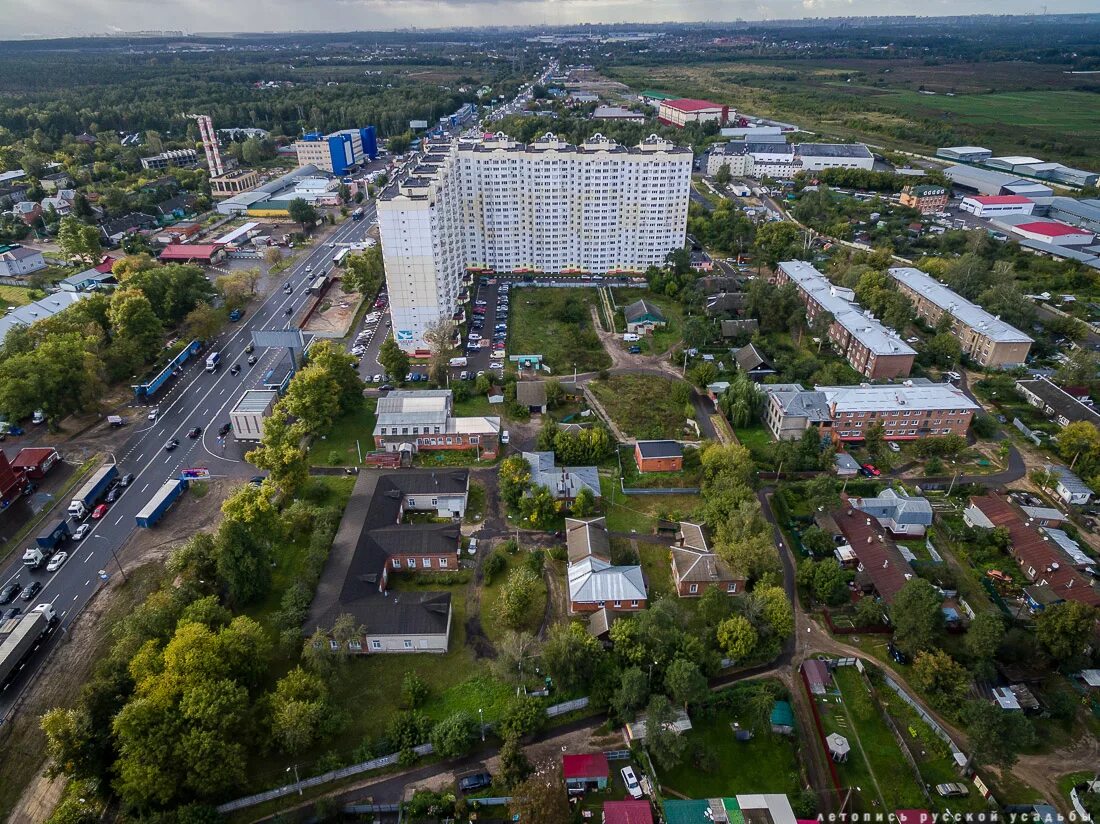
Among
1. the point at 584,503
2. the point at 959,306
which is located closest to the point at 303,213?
the point at 584,503

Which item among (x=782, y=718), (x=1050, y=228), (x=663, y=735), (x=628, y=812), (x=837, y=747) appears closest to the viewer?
(x=628, y=812)

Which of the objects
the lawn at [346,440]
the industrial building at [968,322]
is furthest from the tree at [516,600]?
the industrial building at [968,322]

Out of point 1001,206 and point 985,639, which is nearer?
point 985,639

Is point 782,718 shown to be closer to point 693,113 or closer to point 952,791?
point 952,791

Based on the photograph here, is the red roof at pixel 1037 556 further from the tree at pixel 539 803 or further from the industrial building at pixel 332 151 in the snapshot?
the industrial building at pixel 332 151

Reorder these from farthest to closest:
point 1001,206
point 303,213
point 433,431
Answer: point 1001,206
point 303,213
point 433,431

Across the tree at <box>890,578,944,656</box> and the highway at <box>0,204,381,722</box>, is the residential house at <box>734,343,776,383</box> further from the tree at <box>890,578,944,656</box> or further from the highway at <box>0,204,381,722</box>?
the highway at <box>0,204,381,722</box>

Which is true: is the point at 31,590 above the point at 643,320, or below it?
below
